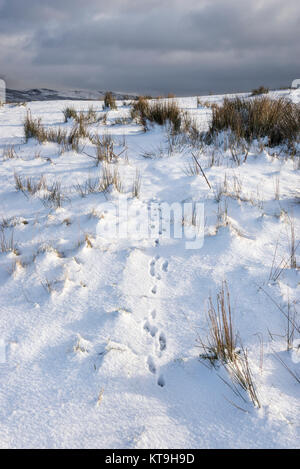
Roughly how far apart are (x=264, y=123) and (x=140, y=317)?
3968 mm

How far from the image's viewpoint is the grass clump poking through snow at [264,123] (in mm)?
4496

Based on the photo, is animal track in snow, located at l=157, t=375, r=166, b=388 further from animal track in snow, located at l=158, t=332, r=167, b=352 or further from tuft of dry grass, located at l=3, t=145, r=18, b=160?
tuft of dry grass, located at l=3, t=145, r=18, b=160

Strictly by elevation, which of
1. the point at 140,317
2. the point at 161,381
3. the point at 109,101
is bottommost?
the point at 161,381

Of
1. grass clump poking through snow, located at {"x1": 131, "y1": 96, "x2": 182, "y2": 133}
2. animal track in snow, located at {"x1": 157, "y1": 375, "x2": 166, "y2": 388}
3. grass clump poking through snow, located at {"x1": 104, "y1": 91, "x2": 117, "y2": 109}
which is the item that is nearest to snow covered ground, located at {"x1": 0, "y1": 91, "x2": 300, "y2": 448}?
animal track in snow, located at {"x1": 157, "y1": 375, "x2": 166, "y2": 388}

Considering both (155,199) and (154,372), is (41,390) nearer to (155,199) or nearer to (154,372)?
(154,372)

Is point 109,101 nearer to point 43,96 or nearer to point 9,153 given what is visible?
point 9,153

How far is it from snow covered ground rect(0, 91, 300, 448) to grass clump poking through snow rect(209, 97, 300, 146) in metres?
1.39

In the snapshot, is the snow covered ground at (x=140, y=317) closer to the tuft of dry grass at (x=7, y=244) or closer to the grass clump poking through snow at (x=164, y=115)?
the tuft of dry grass at (x=7, y=244)

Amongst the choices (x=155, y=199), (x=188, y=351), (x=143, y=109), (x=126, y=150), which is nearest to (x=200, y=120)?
(x=143, y=109)

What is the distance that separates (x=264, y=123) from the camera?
459cm

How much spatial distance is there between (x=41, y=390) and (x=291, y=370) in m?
1.21

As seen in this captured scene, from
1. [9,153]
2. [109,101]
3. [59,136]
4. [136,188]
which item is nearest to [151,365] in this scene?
[136,188]

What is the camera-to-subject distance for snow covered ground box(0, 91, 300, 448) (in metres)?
1.25
